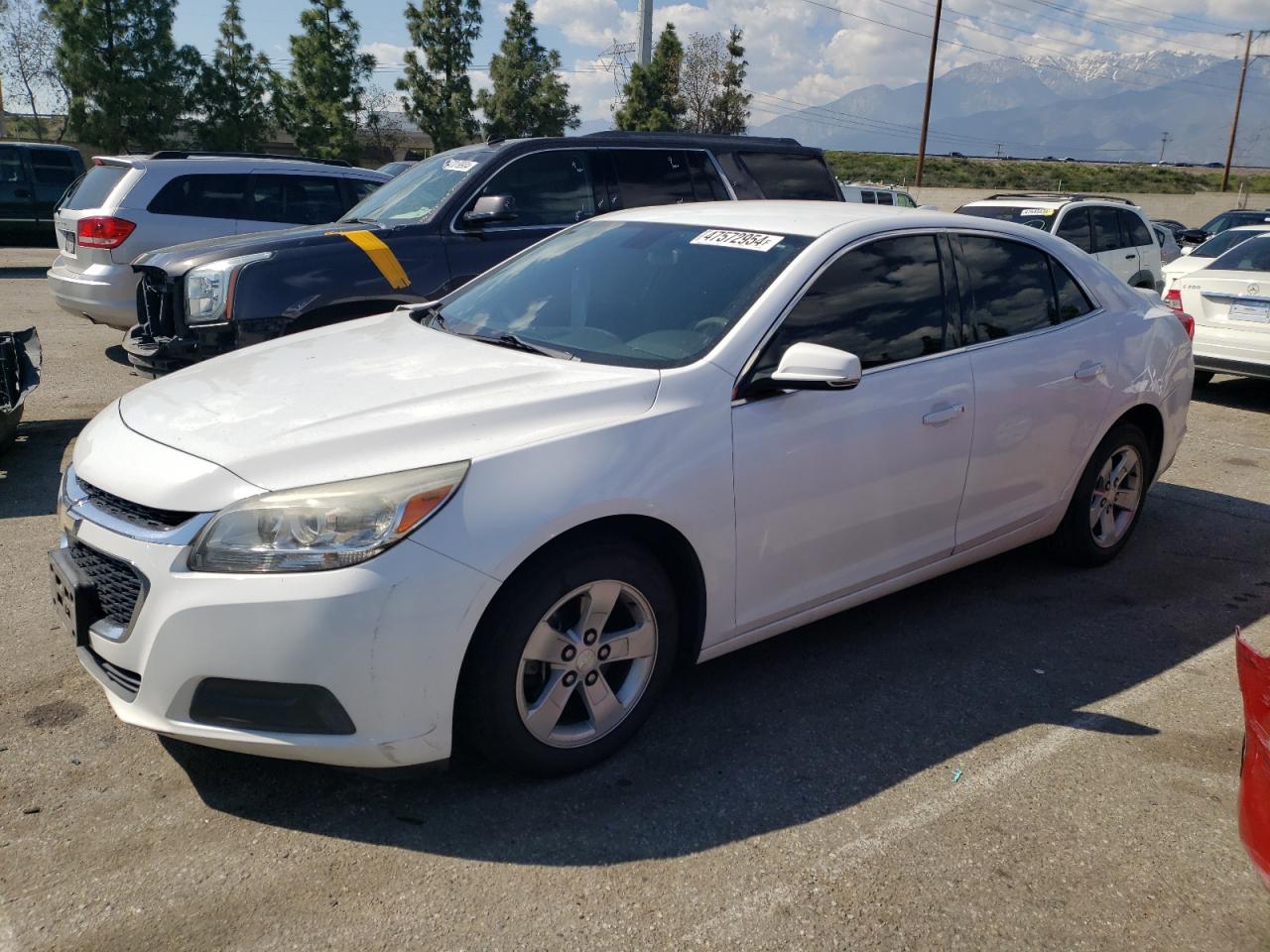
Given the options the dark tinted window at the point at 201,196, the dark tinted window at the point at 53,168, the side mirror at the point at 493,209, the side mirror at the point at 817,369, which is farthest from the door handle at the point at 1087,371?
the dark tinted window at the point at 53,168

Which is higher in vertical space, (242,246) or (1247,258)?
(242,246)

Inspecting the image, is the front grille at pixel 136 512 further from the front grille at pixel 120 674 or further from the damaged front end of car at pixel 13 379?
the damaged front end of car at pixel 13 379

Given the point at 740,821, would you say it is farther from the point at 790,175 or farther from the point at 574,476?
the point at 790,175

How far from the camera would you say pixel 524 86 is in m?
42.1

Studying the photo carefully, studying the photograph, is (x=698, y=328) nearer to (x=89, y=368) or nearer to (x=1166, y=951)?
(x=1166, y=951)

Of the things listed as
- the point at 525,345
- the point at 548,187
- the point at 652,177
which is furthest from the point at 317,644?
the point at 652,177

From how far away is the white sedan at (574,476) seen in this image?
2.70m

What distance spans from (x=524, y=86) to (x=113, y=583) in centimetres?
4235

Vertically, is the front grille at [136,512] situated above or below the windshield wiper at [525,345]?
below

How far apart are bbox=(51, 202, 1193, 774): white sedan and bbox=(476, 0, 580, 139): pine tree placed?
39852mm

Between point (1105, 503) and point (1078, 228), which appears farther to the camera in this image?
point (1078, 228)

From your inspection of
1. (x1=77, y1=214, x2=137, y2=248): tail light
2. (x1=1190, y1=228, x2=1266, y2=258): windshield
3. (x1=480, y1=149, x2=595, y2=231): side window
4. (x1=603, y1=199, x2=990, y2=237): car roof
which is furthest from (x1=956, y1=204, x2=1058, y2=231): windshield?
(x1=77, y1=214, x2=137, y2=248): tail light

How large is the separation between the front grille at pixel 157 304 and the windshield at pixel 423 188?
1298 millimetres

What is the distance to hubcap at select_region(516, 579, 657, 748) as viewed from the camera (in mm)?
3008
